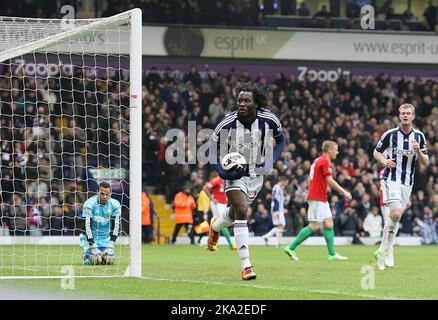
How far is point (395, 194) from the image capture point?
1545 cm

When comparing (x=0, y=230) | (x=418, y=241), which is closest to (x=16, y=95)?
(x=0, y=230)

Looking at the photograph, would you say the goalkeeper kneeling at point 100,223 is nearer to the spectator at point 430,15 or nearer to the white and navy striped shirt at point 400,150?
the white and navy striped shirt at point 400,150

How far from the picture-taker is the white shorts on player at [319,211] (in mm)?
19453

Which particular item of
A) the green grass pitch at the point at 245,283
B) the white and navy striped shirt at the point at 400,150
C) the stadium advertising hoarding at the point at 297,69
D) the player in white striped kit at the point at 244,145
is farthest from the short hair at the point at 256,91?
the stadium advertising hoarding at the point at 297,69

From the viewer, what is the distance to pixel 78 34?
13.8 metres

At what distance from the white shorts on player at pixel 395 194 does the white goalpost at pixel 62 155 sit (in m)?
3.93

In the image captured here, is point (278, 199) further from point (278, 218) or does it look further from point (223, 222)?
point (223, 222)

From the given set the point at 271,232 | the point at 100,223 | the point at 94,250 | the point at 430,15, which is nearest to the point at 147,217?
the point at 271,232

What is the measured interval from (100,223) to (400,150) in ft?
16.1

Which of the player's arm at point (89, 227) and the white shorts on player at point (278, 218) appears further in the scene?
the white shorts on player at point (278, 218)

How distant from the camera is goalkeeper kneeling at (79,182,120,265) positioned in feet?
53.3

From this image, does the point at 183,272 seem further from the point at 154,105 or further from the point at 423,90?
the point at 423,90

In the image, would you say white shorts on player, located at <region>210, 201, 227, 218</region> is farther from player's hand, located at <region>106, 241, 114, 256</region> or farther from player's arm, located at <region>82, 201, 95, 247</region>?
player's hand, located at <region>106, 241, 114, 256</region>
